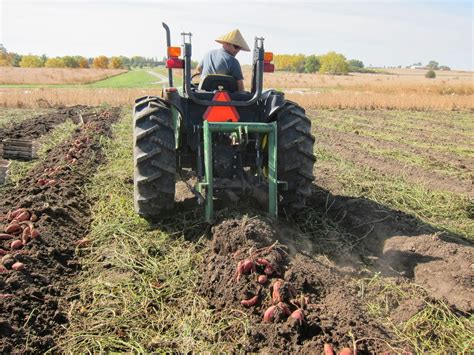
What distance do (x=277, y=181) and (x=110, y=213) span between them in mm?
2163

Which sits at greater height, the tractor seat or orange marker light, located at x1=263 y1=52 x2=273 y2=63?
orange marker light, located at x1=263 y1=52 x2=273 y2=63

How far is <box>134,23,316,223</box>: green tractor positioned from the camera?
4836 millimetres

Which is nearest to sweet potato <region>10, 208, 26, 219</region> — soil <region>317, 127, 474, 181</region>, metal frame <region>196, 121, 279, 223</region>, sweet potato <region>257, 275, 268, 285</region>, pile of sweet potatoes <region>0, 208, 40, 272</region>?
pile of sweet potatoes <region>0, 208, 40, 272</region>

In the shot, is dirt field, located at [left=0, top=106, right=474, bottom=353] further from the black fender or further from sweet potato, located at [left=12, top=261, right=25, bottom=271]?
the black fender

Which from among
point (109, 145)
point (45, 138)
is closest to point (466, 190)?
point (109, 145)

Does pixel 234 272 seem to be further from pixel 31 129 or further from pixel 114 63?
pixel 114 63

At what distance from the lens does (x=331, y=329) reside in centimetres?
302

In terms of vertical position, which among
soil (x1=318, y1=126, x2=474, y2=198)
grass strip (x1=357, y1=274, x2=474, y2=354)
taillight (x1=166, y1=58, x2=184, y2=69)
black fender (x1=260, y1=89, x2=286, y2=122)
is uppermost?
taillight (x1=166, y1=58, x2=184, y2=69)

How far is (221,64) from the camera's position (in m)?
5.54

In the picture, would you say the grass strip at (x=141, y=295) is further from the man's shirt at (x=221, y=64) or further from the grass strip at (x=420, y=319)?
the man's shirt at (x=221, y=64)

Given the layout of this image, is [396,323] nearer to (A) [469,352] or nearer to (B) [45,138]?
(A) [469,352]

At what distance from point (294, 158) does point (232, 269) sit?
6.03 ft

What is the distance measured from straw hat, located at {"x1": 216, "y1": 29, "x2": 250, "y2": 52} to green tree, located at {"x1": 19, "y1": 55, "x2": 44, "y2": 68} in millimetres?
85111

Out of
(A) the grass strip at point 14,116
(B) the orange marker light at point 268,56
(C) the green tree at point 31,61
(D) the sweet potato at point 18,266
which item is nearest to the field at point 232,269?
(D) the sweet potato at point 18,266
